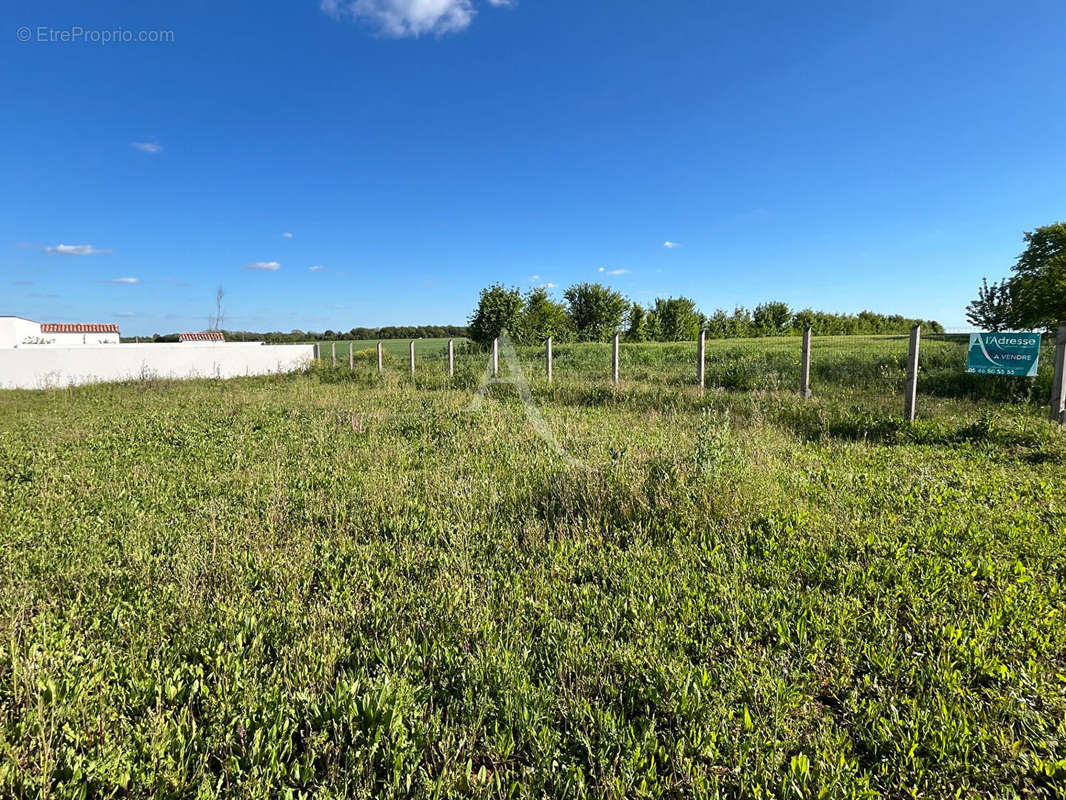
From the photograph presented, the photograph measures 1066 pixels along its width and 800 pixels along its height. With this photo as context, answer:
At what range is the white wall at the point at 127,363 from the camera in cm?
2067

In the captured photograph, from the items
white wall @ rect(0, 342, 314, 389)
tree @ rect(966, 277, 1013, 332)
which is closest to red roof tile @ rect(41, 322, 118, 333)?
white wall @ rect(0, 342, 314, 389)

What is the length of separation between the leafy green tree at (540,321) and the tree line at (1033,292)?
27.5 m

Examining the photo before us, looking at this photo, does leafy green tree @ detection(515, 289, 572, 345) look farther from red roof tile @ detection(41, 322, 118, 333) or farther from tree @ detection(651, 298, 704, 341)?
red roof tile @ detection(41, 322, 118, 333)

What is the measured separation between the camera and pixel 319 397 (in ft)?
44.0

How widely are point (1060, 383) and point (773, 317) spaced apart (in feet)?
187

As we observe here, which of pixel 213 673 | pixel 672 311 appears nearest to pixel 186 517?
pixel 213 673

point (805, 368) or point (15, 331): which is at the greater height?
point (15, 331)

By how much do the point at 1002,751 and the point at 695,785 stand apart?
1321 mm

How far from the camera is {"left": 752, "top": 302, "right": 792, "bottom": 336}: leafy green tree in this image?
58531 millimetres

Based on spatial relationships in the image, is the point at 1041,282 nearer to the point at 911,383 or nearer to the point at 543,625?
the point at 911,383

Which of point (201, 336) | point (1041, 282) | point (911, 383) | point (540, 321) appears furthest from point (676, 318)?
point (201, 336)

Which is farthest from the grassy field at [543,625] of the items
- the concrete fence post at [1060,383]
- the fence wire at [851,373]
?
the fence wire at [851,373]

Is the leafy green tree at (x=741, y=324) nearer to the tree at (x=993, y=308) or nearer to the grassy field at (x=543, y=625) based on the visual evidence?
the tree at (x=993, y=308)

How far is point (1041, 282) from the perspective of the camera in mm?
35438
